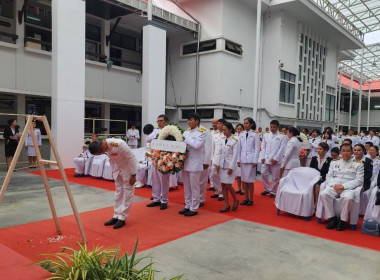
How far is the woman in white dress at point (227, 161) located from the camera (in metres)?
5.61

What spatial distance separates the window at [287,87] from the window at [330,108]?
6.07 meters

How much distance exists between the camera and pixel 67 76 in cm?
1047

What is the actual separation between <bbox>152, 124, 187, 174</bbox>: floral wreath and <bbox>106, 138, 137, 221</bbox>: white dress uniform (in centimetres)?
77

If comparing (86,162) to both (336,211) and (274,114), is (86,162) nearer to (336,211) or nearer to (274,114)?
(336,211)

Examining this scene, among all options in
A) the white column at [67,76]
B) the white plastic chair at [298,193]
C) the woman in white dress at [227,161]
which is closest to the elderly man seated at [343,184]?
the white plastic chair at [298,193]

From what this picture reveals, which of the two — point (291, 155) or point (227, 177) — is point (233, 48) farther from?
point (227, 177)

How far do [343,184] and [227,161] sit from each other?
196 cm

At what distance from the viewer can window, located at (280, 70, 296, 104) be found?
57.9ft

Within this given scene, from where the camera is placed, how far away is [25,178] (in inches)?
342

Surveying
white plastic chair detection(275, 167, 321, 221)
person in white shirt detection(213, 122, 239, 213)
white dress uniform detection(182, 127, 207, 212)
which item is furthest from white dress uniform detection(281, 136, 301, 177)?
white dress uniform detection(182, 127, 207, 212)

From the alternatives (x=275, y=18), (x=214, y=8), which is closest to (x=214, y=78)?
(x=214, y=8)

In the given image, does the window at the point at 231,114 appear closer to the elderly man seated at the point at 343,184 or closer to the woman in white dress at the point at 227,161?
the woman in white dress at the point at 227,161

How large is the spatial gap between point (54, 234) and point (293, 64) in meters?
17.2

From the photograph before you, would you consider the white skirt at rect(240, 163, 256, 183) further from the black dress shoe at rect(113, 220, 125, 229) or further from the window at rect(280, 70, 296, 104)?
the window at rect(280, 70, 296, 104)
